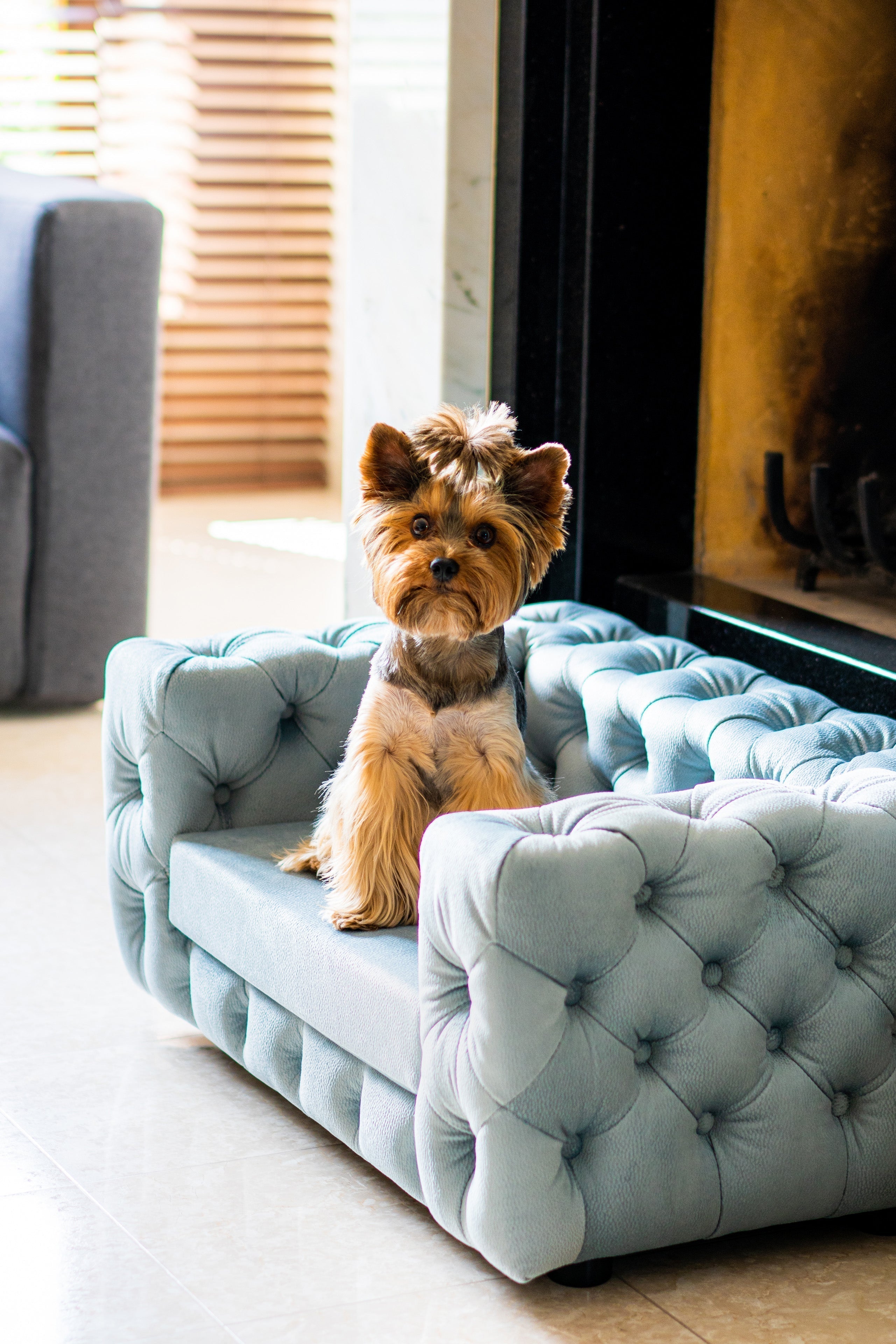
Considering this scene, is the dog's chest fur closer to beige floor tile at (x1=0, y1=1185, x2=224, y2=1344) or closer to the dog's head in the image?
the dog's head

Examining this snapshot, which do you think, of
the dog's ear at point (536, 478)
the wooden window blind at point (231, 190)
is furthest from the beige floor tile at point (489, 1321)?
the wooden window blind at point (231, 190)

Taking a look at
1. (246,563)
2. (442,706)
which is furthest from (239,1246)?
(246,563)

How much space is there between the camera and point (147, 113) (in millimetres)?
7055

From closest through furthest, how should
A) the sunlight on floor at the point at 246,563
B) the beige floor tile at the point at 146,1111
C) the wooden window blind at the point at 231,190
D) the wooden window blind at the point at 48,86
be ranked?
1. the beige floor tile at the point at 146,1111
2. the sunlight on floor at the point at 246,563
3. the wooden window blind at the point at 48,86
4. the wooden window blind at the point at 231,190

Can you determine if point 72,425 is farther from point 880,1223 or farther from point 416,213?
point 880,1223

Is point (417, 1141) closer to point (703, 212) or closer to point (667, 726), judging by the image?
point (667, 726)

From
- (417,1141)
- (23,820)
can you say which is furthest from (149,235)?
(417,1141)

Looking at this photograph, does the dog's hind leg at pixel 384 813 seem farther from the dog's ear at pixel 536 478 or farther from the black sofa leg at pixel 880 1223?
the black sofa leg at pixel 880 1223

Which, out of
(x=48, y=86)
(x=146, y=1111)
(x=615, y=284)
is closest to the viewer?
(x=146, y=1111)

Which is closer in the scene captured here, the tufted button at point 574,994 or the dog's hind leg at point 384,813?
the tufted button at point 574,994

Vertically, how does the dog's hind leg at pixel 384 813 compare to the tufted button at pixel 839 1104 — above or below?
above

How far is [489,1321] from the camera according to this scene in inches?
74.7

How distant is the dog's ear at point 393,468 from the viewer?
2.07m

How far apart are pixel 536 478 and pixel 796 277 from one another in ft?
4.24
